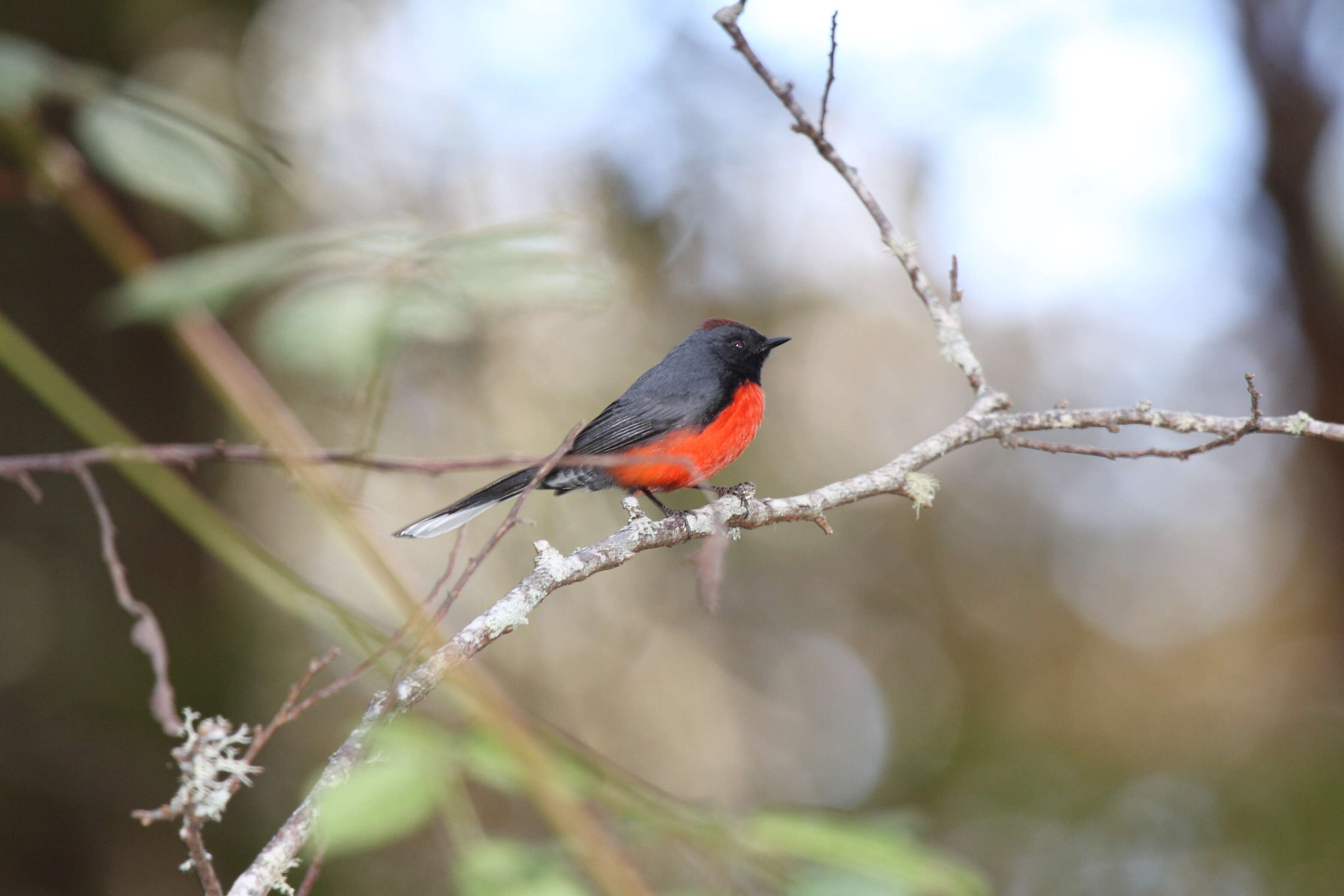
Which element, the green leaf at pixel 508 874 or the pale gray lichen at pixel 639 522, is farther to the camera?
the pale gray lichen at pixel 639 522

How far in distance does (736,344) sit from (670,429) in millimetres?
790

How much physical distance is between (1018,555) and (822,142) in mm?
7005

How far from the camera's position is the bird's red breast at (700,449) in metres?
3.70

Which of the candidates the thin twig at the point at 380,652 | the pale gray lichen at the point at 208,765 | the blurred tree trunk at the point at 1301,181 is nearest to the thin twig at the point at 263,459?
the thin twig at the point at 380,652

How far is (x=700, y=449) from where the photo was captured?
12.5 feet

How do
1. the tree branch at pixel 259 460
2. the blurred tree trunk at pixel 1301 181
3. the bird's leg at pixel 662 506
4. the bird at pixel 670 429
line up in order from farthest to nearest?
the blurred tree trunk at pixel 1301 181 → the bird at pixel 670 429 → the bird's leg at pixel 662 506 → the tree branch at pixel 259 460

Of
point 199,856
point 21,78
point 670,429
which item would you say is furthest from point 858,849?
point 670,429

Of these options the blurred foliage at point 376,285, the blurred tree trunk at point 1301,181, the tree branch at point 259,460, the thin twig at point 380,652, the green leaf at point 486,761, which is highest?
the blurred tree trunk at point 1301,181

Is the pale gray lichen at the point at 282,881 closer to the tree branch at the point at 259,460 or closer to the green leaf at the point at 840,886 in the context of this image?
the tree branch at the point at 259,460

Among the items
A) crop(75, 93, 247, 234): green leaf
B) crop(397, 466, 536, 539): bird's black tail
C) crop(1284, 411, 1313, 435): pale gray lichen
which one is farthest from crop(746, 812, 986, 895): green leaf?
crop(397, 466, 536, 539): bird's black tail

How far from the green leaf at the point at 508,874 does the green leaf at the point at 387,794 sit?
0.34ft

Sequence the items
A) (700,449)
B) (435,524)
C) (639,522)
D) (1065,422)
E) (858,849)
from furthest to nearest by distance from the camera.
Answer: (700,449) < (435,524) < (1065,422) < (639,522) < (858,849)

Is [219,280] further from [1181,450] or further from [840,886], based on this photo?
[1181,450]

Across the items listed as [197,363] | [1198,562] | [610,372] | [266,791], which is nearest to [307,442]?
[197,363]
